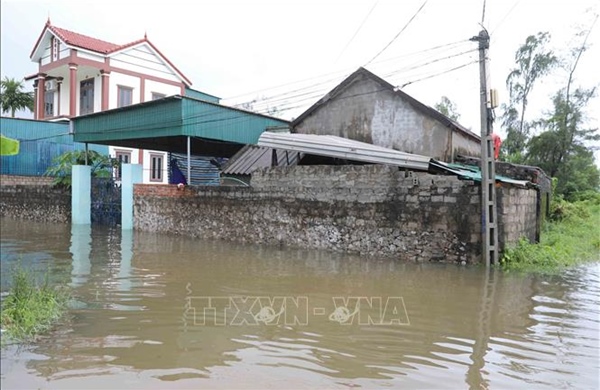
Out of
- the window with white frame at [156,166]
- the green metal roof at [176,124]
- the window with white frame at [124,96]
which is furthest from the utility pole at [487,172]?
the window with white frame at [124,96]

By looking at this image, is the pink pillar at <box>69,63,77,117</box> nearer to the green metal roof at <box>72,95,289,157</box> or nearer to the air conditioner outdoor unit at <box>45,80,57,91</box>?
the air conditioner outdoor unit at <box>45,80,57,91</box>

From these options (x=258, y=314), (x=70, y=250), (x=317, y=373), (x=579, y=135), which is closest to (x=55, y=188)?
(x=70, y=250)

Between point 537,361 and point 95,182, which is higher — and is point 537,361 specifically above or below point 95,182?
below

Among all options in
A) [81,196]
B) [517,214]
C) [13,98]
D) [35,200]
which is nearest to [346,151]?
[517,214]

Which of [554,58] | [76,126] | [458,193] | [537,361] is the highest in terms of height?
[554,58]

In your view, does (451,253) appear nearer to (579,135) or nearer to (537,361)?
(537,361)

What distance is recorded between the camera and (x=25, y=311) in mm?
3943

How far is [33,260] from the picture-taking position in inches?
306

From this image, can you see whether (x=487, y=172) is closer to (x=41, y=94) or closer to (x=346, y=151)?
(x=346, y=151)

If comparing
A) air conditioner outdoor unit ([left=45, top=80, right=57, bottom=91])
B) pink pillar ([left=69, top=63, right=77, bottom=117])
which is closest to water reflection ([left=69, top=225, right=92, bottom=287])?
pink pillar ([left=69, top=63, right=77, bottom=117])

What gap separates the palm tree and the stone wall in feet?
36.8

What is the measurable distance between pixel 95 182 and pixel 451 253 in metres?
13.2

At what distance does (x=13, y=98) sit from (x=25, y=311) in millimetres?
27150

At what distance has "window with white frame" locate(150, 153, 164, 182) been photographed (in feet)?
73.6
